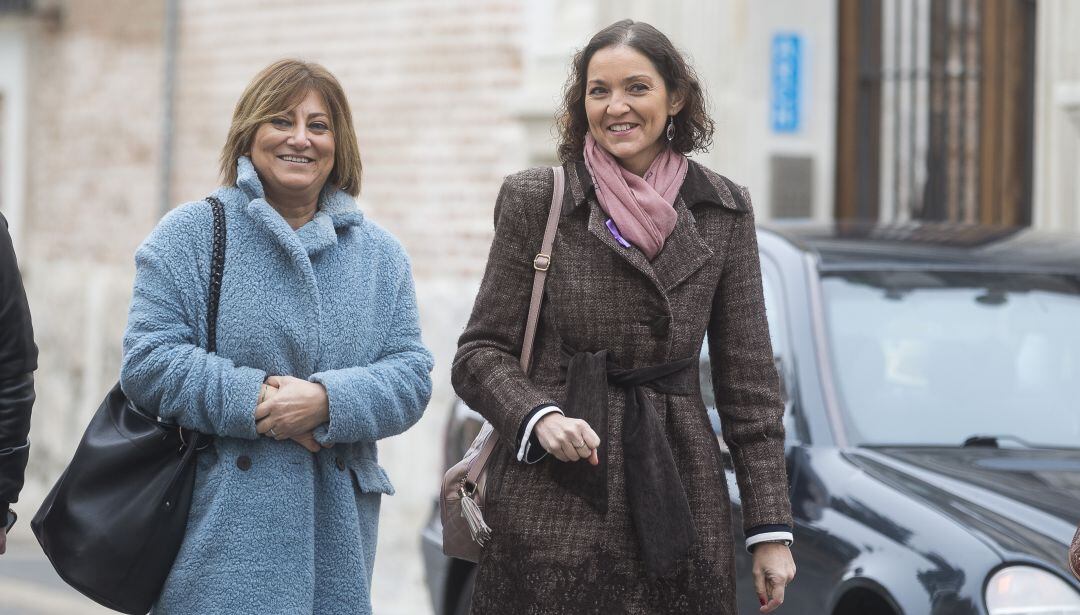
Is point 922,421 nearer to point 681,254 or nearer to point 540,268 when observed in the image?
point 681,254

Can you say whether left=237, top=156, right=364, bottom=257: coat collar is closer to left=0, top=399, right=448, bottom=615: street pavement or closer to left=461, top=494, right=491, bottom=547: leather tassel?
left=461, top=494, right=491, bottom=547: leather tassel

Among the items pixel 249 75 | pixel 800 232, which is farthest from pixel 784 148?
pixel 800 232

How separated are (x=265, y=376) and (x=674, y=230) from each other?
87 centimetres

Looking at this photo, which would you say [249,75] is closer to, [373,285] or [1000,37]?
[1000,37]

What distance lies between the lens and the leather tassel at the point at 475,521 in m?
3.32

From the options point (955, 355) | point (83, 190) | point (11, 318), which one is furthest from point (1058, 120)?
point (83, 190)

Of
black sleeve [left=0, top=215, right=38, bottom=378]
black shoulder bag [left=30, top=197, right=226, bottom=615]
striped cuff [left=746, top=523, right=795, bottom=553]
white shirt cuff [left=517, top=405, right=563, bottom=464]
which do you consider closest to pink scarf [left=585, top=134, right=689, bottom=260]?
white shirt cuff [left=517, top=405, right=563, bottom=464]

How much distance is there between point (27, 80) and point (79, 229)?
1.42m

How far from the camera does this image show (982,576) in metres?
3.89

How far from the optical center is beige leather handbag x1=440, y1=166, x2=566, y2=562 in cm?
332

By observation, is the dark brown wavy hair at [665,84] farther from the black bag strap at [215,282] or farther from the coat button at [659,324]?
the black bag strap at [215,282]

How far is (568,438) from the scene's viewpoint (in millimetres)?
3145

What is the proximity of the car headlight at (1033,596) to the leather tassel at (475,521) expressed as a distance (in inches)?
47.4

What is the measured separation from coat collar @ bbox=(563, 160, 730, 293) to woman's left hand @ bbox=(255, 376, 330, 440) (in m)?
0.64
